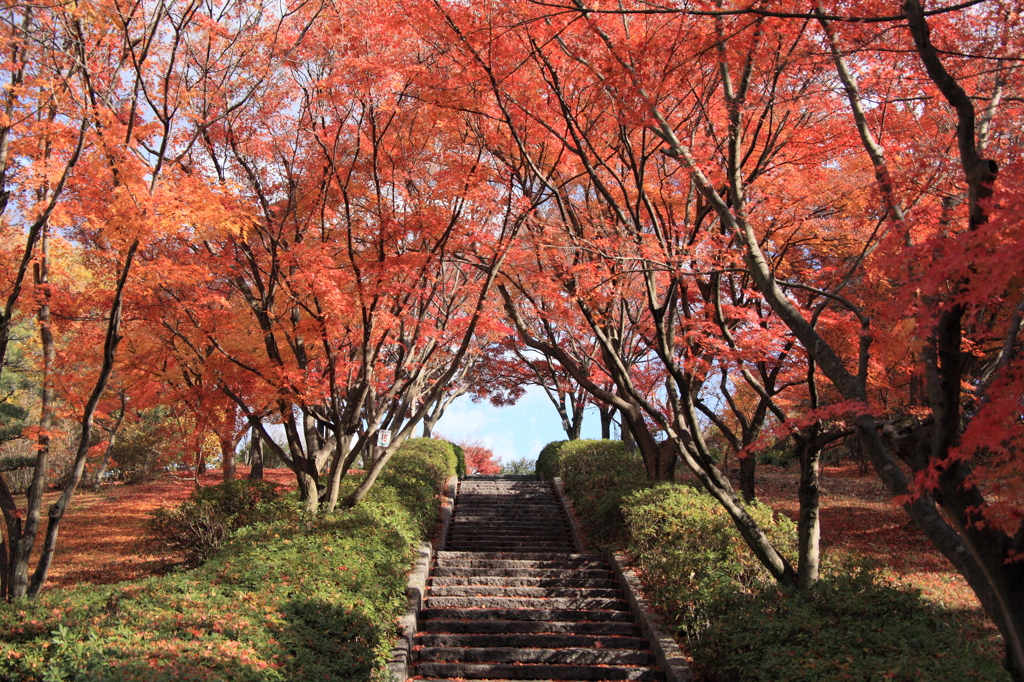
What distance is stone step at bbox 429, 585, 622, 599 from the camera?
9.51 metres

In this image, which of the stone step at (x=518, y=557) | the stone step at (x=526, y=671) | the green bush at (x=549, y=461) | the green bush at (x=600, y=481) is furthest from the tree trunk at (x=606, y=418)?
the stone step at (x=526, y=671)

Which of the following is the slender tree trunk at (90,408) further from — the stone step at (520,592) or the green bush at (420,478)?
the green bush at (420,478)

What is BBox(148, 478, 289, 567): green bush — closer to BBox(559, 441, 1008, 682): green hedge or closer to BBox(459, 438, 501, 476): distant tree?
BBox(559, 441, 1008, 682): green hedge

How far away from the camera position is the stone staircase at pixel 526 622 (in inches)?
298

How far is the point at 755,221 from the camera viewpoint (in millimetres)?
10305

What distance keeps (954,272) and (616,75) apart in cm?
418

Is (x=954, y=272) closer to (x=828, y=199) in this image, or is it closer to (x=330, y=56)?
(x=828, y=199)

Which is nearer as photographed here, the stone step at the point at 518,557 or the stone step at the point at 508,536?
the stone step at the point at 518,557

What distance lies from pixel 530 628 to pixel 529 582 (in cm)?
140

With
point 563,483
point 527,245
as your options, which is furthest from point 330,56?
point 563,483

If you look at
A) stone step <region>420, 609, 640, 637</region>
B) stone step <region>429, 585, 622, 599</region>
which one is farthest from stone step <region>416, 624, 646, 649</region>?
stone step <region>429, 585, 622, 599</region>

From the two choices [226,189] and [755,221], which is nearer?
[226,189]

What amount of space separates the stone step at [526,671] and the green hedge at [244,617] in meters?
0.72

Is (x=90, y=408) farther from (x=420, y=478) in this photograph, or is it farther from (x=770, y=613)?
(x=420, y=478)
